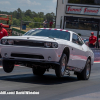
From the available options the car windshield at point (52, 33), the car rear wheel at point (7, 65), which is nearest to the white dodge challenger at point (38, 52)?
the car rear wheel at point (7, 65)

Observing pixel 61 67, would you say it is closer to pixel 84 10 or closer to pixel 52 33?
pixel 52 33

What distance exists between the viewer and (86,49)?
34.6ft

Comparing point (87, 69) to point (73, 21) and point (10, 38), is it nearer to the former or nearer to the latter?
point (10, 38)

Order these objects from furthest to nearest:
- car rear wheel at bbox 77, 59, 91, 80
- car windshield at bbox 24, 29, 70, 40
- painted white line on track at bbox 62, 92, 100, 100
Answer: car rear wheel at bbox 77, 59, 91, 80, car windshield at bbox 24, 29, 70, 40, painted white line on track at bbox 62, 92, 100, 100

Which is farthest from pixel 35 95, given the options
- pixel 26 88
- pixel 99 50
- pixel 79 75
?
pixel 99 50

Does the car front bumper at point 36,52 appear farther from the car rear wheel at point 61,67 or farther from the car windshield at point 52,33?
the car windshield at point 52,33

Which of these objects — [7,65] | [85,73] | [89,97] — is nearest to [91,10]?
[85,73]

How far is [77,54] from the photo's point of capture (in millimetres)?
9578

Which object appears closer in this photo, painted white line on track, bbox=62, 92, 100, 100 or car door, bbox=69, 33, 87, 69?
painted white line on track, bbox=62, 92, 100, 100

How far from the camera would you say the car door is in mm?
9188

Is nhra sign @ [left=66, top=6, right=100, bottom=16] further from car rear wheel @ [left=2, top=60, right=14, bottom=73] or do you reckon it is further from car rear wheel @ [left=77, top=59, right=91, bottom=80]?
car rear wheel @ [left=2, top=60, right=14, bottom=73]

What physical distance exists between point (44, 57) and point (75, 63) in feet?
5.83

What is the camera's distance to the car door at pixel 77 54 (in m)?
9.19

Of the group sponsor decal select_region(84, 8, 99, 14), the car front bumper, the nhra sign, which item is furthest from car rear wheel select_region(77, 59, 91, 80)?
sponsor decal select_region(84, 8, 99, 14)
